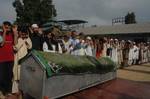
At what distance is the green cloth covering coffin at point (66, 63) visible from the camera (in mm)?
7508

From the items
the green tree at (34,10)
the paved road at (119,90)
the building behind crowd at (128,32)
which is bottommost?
the paved road at (119,90)

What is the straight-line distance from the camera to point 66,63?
8.20 metres

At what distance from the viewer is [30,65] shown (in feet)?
25.3

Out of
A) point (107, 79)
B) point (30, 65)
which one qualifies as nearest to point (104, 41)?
point (107, 79)

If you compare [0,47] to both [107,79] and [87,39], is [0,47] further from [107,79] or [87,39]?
[87,39]

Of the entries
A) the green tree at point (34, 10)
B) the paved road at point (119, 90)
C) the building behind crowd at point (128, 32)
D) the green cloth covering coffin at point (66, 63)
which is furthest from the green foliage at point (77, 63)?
the green tree at point (34, 10)

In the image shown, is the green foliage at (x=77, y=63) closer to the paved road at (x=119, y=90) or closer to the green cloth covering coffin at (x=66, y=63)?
the green cloth covering coffin at (x=66, y=63)

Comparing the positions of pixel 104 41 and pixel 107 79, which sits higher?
pixel 104 41

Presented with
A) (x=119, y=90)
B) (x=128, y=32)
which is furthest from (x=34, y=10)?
(x=119, y=90)

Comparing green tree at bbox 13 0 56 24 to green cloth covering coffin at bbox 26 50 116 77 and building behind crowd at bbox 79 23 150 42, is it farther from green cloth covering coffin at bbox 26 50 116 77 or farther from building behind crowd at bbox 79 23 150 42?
green cloth covering coffin at bbox 26 50 116 77

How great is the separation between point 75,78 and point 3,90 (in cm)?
202

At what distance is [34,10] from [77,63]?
133 feet

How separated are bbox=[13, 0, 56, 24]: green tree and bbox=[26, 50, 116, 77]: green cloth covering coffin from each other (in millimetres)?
37103

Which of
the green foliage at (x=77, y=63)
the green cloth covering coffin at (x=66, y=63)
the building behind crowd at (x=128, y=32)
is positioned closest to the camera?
the green cloth covering coffin at (x=66, y=63)
